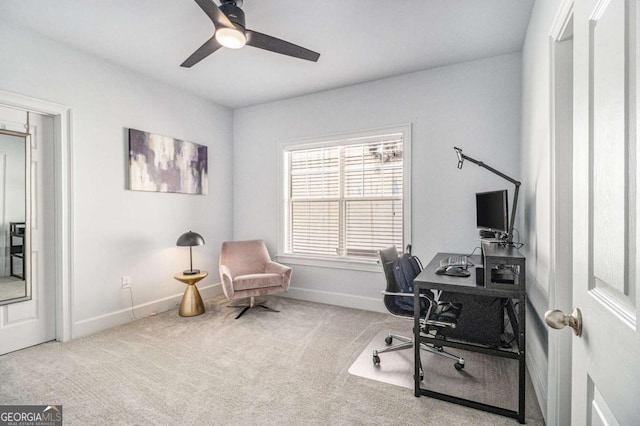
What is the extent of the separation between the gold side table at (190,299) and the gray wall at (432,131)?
119 cm

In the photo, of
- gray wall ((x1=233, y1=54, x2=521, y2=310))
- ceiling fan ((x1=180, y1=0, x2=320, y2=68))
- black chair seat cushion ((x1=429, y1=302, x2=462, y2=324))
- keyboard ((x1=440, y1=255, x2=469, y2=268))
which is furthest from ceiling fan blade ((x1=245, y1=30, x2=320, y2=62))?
black chair seat cushion ((x1=429, y1=302, x2=462, y2=324))

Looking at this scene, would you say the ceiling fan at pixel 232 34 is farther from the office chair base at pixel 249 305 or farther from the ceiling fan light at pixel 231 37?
the office chair base at pixel 249 305

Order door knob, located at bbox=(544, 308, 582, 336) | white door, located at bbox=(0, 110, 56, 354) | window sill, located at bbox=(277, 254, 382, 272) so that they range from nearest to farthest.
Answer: door knob, located at bbox=(544, 308, 582, 336) < white door, located at bbox=(0, 110, 56, 354) < window sill, located at bbox=(277, 254, 382, 272)

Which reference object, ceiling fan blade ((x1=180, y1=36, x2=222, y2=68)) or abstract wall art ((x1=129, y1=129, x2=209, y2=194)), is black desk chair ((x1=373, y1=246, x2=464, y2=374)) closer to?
ceiling fan blade ((x1=180, y1=36, x2=222, y2=68))

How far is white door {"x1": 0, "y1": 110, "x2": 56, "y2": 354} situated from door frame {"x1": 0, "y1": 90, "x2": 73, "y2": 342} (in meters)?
0.06

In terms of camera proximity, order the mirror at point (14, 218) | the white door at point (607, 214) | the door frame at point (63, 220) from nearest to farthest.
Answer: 1. the white door at point (607, 214)
2. the mirror at point (14, 218)
3. the door frame at point (63, 220)

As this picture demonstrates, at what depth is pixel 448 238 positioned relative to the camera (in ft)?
11.1

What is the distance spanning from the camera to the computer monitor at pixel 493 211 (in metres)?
2.38

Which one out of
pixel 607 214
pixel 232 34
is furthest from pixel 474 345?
pixel 232 34

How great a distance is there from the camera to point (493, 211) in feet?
8.54

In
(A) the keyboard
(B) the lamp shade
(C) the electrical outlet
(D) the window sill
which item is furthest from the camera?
(D) the window sill

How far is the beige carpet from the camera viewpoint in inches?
74.4

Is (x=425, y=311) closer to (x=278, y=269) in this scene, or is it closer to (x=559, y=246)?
(x=559, y=246)

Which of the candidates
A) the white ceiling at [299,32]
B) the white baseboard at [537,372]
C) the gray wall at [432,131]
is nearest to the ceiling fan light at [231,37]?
the white ceiling at [299,32]
